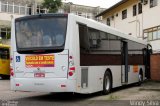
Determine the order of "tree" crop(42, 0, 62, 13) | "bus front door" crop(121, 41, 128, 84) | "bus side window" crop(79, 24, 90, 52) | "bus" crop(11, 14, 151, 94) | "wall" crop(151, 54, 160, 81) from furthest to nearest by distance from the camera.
Answer: "tree" crop(42, 0, 62, 13) → "wall" crop(151, 54, 160, 81) → "bus front door" crop(121, 41, 128, 84) → "bus side window" crop(79, 24, 90, 52) → "bus" crop(11, 14, 151, 94)

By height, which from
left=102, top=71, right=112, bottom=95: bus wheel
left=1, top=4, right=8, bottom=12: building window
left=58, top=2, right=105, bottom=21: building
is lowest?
left=102, top=71, right=112, bottom=95: bus wheel

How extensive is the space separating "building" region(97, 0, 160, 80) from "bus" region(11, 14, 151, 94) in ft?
41.0

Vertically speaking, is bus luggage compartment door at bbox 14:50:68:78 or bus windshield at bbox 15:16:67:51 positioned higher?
bus windshield at bbox 15:16:67:51

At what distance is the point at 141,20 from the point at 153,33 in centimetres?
305

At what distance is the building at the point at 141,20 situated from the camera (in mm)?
30609

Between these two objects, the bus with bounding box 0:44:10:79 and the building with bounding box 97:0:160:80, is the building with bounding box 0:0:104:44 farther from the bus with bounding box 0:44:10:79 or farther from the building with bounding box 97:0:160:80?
the bus with bounding box 0:44:10:79

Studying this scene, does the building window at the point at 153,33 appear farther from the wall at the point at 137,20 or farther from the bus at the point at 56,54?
the bus at the point at 56,54

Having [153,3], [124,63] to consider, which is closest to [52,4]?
→ [153,3]

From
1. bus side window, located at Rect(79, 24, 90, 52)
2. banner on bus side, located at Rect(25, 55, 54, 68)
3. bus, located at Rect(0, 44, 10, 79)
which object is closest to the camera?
banner on bus side, located at Rect(25, 55, 54, 68)

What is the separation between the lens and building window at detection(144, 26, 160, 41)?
101 feet

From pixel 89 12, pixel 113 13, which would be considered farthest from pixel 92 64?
pixel 89 12

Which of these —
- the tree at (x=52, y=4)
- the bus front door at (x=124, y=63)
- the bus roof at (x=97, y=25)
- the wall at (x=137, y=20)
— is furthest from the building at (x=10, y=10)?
the bus roof at (x=97, y=25)

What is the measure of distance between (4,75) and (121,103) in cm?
1950

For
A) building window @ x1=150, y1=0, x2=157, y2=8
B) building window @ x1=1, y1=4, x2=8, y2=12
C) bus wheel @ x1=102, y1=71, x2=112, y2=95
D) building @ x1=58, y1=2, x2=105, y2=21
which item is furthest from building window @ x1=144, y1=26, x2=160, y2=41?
building @ x1=58, y1=2, x2=105, y2=21
